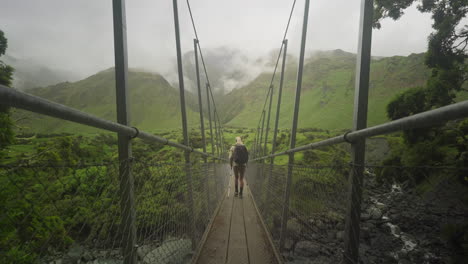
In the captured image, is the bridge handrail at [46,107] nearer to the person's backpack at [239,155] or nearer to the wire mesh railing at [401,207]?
the wire mesh railing at [401,207]

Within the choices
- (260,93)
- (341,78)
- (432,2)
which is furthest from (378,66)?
(432,2)

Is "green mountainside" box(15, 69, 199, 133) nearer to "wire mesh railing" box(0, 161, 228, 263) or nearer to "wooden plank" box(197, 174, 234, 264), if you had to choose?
"wooden plank" box(197, 174, 234, 264)

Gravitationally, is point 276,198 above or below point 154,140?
below

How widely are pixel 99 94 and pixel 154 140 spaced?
23.2m

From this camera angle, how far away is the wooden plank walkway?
2105mm

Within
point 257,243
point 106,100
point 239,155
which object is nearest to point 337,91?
point 106,100

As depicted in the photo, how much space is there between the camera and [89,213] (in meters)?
0.76

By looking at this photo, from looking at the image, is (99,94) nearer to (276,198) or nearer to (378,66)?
(276,198)

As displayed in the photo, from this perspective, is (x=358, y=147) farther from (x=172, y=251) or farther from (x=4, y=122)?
(x=4, y=122)

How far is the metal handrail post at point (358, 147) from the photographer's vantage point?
1.01 m

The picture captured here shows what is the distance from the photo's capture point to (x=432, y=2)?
562 centimetres

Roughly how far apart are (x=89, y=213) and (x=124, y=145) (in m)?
0.38

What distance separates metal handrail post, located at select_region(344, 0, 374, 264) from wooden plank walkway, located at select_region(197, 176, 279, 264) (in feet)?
3.59

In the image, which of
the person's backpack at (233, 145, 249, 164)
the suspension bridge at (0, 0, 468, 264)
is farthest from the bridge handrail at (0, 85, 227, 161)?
the person's backpack at (233, 145, 249, 164)
